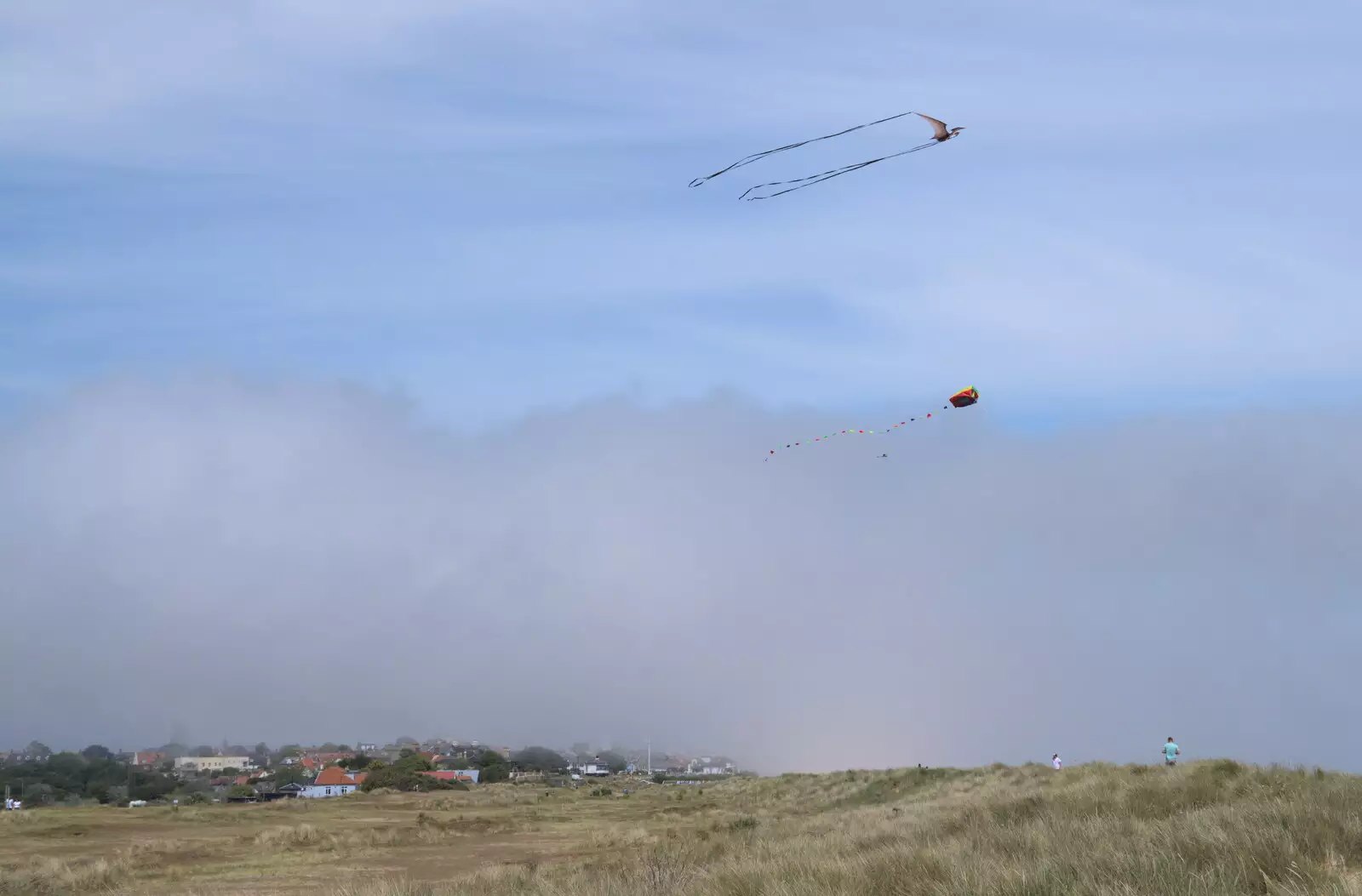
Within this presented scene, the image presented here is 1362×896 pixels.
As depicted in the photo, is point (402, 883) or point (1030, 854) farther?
point (402, 883)

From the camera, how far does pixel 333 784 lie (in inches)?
3346

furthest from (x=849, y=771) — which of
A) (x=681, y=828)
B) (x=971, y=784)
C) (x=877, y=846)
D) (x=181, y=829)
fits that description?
(x=877, y=846)

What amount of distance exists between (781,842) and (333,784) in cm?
6898

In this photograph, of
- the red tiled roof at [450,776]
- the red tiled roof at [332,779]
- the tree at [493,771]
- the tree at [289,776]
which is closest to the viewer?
the red tiled roof at [332,779]

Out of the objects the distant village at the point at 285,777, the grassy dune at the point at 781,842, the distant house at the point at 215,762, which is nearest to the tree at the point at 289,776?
the distant village at the point at 285,777

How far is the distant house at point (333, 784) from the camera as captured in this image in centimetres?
8247

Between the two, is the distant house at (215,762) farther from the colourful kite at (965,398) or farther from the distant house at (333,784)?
the colourful kite at (965,398)

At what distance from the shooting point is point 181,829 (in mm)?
39594

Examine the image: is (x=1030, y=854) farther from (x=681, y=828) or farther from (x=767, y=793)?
(x=767, y=793)

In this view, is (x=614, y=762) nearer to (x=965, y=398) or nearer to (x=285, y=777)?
(x=285, y=777)

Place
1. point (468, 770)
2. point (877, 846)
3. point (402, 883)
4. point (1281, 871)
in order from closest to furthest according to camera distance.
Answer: point (1281, 871) < point (402, 883) < point (877, 846) < point (468, 770)

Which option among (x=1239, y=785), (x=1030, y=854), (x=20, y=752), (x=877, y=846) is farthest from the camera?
(x=20, y=752)

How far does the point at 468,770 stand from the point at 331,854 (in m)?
80.3

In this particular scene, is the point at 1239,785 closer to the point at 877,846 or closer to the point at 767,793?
the point at 877,846
